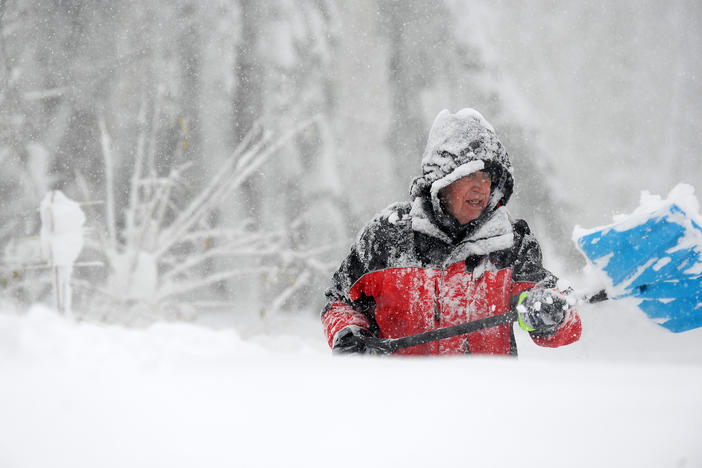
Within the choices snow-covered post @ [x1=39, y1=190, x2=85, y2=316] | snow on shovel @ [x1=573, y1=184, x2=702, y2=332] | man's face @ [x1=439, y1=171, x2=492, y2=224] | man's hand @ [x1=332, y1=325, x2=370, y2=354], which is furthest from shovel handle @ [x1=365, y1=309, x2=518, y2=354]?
snow-covered post @ [x1=39, y1=190, x2=85, y2=316]

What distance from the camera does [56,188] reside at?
966cm

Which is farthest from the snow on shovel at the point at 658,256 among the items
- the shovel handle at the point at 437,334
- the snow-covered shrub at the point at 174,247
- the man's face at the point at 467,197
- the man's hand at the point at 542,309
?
the snow-covered shrub at the point at 174,247

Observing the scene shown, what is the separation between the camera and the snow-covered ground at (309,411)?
0.44 m

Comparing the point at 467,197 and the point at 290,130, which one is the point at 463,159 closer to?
the point at 467,197

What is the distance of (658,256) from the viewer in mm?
1234

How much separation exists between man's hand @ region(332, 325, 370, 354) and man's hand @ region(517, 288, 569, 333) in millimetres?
488

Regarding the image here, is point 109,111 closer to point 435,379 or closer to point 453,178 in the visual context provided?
point 453,178

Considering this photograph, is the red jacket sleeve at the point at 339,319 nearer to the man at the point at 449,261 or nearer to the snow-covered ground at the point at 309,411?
the man at the point at 449,261

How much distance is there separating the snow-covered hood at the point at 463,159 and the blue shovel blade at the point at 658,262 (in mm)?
509

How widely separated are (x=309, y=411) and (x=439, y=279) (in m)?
1.27

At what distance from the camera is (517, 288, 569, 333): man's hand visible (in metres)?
1.36

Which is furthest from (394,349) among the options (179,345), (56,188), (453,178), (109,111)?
(109,111)

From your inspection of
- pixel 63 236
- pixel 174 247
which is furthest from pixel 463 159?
pixel 174 247

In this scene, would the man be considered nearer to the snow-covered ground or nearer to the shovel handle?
the shovel handle
